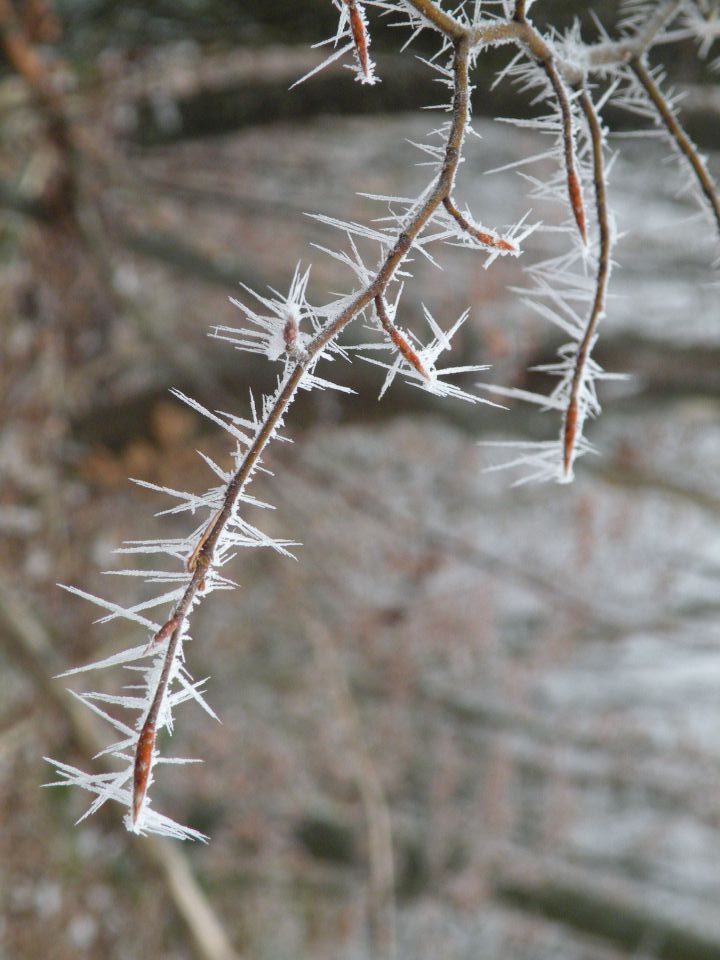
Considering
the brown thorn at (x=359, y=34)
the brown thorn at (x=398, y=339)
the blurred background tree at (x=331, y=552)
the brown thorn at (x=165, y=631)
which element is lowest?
the blurred background tree at (x=331, y=552)

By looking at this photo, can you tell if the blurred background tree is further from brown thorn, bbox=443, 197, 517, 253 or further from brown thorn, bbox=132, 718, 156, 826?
brown thorn, bbox=132, 718, 156, 826

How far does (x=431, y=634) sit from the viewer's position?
507 cm

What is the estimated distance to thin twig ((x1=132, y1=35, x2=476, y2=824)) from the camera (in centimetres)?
62

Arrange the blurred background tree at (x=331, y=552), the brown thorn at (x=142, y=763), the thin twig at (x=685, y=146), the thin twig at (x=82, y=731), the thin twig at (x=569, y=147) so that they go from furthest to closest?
the blurred background tree at (x=331, y=552)
the thin twig at (x=82, y=731)
the thin twig at (x=685, y=146)
the thin twig at (x=569, y=147)
the brown thorn at (x=142, y=763)

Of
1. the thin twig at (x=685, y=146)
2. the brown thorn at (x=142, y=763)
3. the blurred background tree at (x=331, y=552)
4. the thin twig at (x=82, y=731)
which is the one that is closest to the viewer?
the brown thorn at (x=142, y=763)

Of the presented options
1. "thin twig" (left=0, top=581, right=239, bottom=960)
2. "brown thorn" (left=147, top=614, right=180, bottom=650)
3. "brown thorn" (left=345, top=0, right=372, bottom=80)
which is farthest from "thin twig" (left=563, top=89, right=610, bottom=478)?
"thin twig" (left=0, top=581, right=239, bottom=960)

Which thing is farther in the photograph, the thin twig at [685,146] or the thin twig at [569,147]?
the thin twig at [685,146]

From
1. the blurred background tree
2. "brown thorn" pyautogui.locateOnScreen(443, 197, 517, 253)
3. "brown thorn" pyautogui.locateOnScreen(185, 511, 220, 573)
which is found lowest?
the blurred background tree

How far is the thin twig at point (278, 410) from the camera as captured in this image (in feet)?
2.03

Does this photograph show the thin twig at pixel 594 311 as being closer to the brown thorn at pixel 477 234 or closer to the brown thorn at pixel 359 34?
the brown thorn at pixel 477 234

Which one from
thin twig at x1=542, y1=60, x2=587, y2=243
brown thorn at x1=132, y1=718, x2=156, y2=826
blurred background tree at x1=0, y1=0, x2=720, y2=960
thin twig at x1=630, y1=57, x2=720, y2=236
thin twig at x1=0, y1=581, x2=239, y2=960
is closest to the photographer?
brown thorn at x1=132, y1=718, x2=156, y2=826

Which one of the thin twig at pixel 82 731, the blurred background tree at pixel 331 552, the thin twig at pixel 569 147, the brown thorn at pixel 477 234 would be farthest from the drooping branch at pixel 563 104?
the thin twig at pixel 82 731

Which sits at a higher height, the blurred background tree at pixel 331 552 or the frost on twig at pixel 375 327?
the frost on twig at pixel 375 327

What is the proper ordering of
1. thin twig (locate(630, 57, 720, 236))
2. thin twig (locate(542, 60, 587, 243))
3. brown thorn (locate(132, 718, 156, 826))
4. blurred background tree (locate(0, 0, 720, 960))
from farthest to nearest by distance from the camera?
1. blurred background tree (locate(0, 0, 720, 960))
2. thin twig (locate(630, 57, 720, 236))
3. thin twig (locate(542, 60, 587, 243))
4. brown thorn (locate(132, 718, 156, 826))
